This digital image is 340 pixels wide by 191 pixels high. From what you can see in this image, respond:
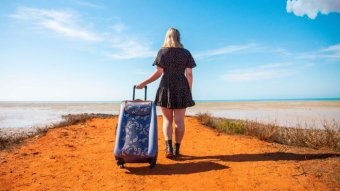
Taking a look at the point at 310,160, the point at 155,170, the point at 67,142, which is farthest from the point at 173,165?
the point at 67,142

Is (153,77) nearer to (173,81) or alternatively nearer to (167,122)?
(173,81)

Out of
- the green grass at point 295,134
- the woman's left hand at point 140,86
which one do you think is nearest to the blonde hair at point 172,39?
the woman's left hand at point 140,86

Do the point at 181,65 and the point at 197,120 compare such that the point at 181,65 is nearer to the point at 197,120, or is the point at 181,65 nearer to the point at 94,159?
the point at 94,159

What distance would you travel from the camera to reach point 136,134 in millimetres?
4715

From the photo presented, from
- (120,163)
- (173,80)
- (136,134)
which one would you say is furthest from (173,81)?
(120,163)

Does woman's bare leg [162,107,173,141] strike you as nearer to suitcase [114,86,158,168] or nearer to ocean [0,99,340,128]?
suitcase [114,86,158,168]

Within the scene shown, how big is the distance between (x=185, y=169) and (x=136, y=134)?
0.91 m

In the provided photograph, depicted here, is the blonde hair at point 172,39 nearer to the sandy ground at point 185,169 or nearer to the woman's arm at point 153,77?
the woman's arm at point 153,77

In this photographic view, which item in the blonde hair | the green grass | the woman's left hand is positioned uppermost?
the blonde hair

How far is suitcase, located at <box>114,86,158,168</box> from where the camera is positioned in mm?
4555

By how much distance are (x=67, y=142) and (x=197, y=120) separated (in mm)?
5182

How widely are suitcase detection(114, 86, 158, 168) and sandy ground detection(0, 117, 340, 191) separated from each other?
0.23 m

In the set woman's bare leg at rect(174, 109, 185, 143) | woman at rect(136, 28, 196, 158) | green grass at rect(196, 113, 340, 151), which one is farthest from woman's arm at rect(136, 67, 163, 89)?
green grass at rect(196, 113, 340, 151)

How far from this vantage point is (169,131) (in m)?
5.33
